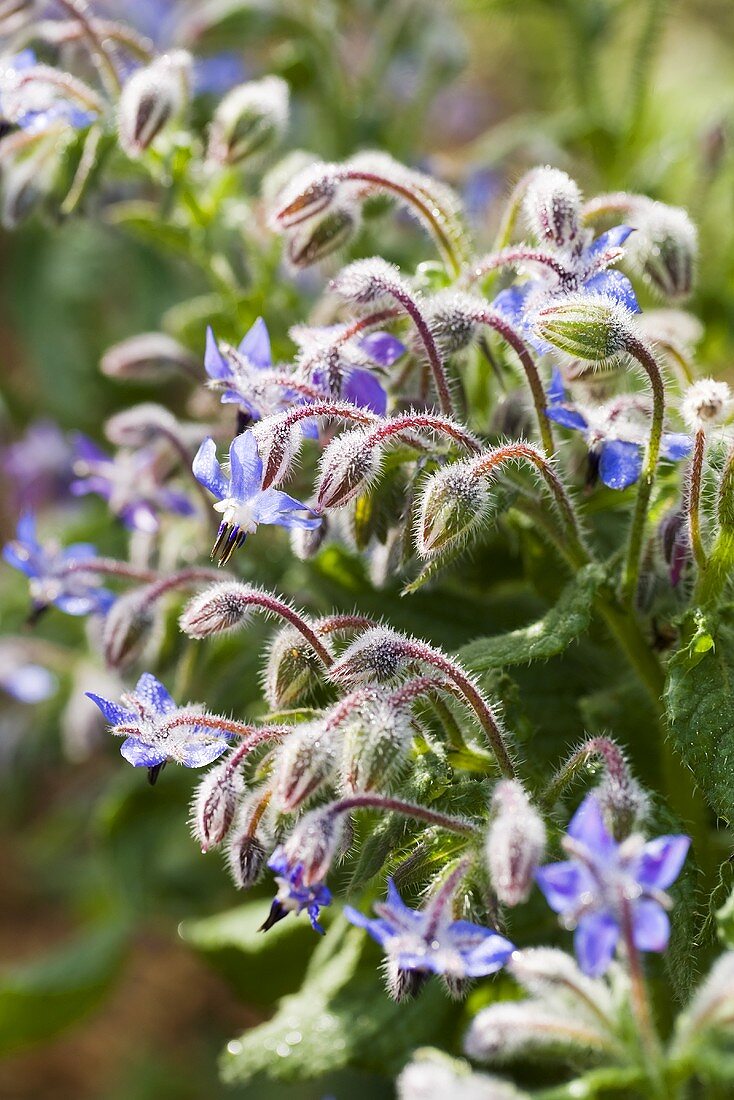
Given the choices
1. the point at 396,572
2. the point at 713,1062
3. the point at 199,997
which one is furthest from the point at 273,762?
the point at 199,997

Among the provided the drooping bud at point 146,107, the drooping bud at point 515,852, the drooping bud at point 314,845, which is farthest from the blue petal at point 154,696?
the drooping bud at point 146,107

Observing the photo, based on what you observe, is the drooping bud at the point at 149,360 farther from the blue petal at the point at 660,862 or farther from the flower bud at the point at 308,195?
the blue petal at the point at 660,862

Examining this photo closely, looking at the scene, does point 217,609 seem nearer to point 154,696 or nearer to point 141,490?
point 154,696

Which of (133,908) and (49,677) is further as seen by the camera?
(133,908)

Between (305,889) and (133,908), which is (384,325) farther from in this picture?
(133,908)

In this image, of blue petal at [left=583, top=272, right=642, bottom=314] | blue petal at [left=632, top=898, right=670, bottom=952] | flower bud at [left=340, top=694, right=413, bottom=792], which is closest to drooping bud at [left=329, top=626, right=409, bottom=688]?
flower bud at [left=340, top=694, right=413, bottom=792]

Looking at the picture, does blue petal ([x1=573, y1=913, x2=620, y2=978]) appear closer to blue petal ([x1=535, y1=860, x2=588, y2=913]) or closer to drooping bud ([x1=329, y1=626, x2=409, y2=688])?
blue petal ([x1=535, y1=860, x2=588, y2=913])

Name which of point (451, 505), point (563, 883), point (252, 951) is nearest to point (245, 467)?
point (451, 505)
